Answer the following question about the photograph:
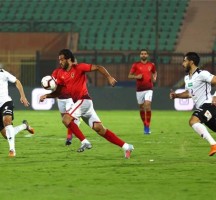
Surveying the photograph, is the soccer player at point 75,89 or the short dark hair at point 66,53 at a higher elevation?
the short dark hair at point 66,53

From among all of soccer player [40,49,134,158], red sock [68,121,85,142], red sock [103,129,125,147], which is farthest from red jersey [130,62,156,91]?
red sock [103,129,125,147]

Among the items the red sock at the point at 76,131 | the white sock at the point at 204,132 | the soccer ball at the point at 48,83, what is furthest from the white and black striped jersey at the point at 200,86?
the soccer ball at the point at 48,83

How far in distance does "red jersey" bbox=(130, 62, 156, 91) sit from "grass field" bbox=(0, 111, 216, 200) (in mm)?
2662

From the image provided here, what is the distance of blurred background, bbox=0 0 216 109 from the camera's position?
40.0m

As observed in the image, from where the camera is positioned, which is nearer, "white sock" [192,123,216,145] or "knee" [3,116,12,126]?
"white sock" [192,123,216,145]

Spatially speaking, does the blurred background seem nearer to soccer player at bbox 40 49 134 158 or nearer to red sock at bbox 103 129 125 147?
soccer player at bbox 40 49 134 158

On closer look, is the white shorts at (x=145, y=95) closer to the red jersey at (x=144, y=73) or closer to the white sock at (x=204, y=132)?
the red jersey at (x=144, y=73)

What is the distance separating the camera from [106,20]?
48.6m

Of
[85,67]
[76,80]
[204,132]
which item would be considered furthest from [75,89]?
[204,132]

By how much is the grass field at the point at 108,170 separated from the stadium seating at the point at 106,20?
24626mm

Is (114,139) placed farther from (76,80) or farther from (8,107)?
(8,107)

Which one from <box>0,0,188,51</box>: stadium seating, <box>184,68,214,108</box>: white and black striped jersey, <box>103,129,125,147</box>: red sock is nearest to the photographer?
<box>103,129,125,147</box>: red sock

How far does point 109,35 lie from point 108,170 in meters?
34.3

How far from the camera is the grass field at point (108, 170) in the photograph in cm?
1068
